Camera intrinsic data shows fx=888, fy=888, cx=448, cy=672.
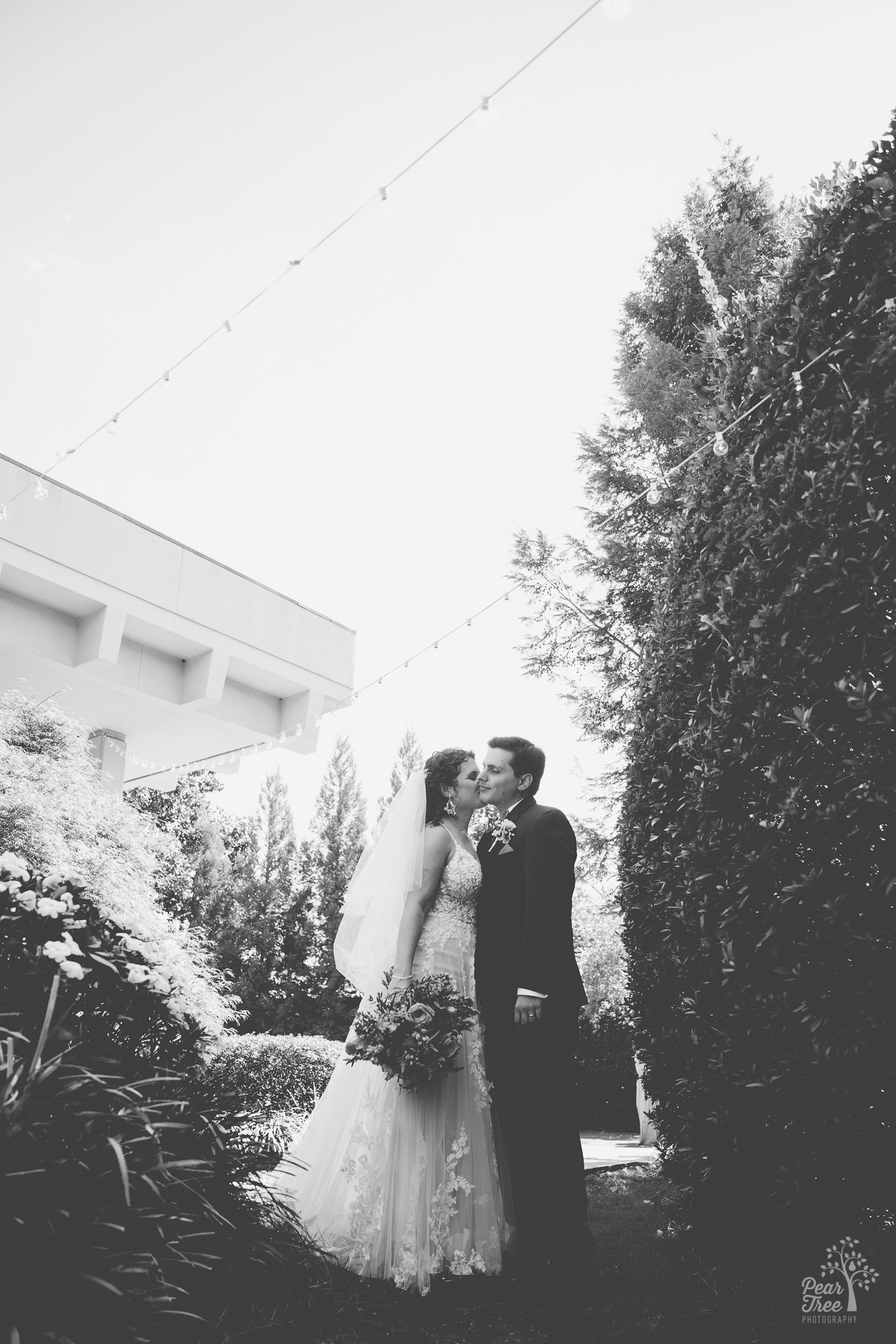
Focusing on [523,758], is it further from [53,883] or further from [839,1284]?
[839,1284]

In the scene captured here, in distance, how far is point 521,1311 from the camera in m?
2.84

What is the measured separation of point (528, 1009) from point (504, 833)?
2.33ft

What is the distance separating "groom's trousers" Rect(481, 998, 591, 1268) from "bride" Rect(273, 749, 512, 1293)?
101 mm

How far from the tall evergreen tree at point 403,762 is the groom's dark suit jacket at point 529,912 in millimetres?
24415

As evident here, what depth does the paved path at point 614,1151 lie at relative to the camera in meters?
6.88

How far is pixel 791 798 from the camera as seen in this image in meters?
2.36

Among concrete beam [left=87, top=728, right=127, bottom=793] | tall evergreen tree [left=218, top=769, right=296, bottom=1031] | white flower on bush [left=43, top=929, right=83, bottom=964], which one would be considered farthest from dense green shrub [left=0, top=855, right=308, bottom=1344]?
tall evergreen tree [left=218, top=769, right=296, bottom=1031]

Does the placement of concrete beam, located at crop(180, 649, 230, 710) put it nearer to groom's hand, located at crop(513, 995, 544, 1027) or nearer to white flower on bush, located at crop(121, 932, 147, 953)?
white flower on bush, located at crop(121, 932, 147, 953)

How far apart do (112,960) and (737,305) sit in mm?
10030

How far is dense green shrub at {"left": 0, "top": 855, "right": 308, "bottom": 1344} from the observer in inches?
68.2

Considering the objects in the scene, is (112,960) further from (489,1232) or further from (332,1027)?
(332,1027)

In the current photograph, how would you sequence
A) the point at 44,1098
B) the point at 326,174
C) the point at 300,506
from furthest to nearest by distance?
1. the point at 300,506
2. the point at 326,174
3. the point at 44,1098

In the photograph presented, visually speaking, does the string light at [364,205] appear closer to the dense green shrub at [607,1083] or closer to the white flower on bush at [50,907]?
the white flower on bush at [50,907]

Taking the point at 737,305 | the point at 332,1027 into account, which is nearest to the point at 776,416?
the point at 737,305
